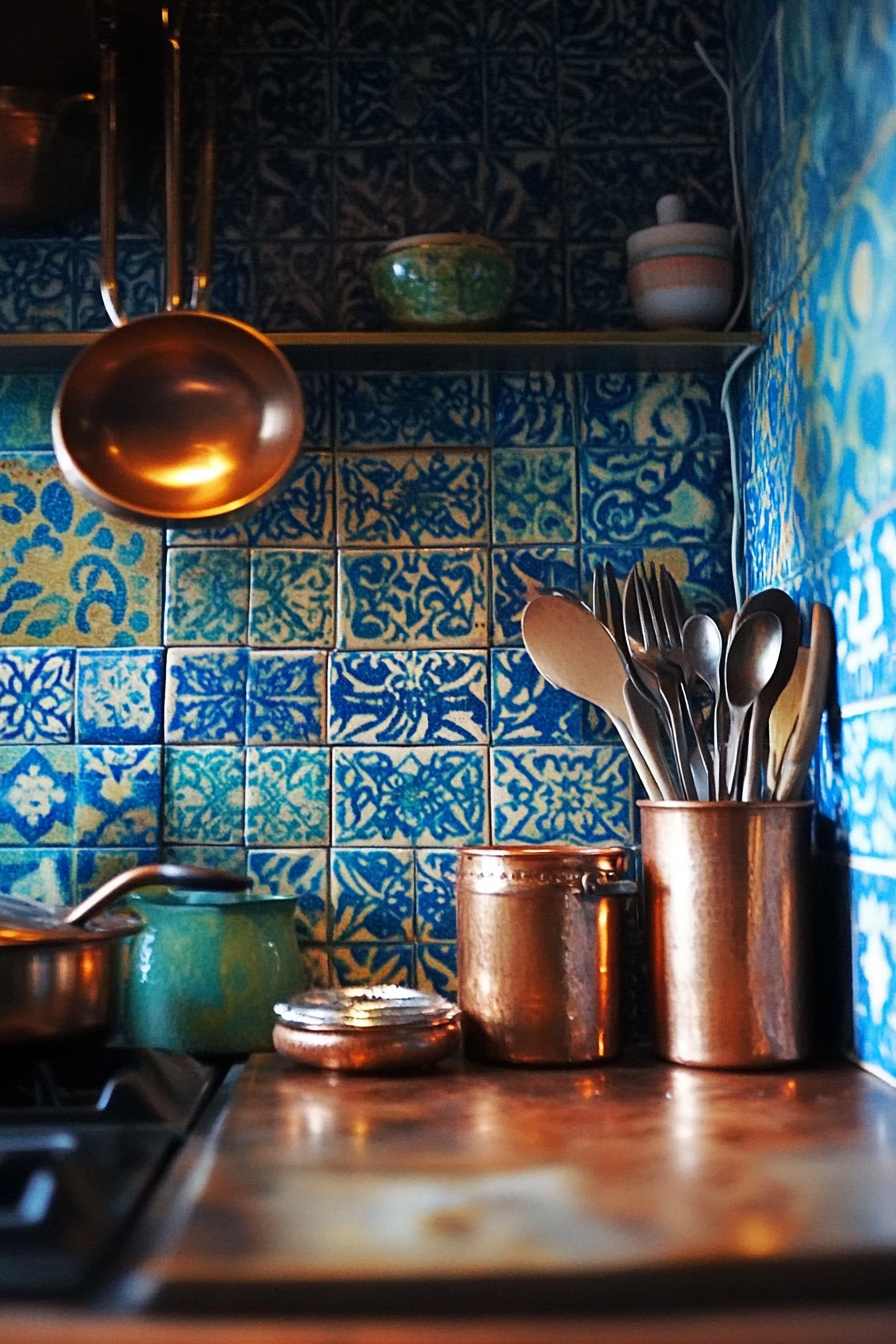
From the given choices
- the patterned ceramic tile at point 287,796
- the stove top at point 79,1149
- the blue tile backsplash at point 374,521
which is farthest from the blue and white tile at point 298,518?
the stove top at point 79,1149

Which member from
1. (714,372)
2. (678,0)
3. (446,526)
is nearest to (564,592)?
(446,526)

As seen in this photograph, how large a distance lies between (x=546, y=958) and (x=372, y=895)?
28 cm

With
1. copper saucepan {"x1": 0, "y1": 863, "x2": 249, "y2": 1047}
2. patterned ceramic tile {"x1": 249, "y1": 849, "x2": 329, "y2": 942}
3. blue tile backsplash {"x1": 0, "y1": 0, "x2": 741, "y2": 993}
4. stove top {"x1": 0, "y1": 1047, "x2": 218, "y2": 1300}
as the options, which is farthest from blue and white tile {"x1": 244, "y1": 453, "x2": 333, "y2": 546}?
stove top {"x1": 0, "y1": 1047, "x2": 218, "y2": 1300}

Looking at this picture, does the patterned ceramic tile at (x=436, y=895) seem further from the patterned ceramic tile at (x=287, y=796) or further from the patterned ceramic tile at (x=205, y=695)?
the patterned ceramic tile at (x=205, y=695)

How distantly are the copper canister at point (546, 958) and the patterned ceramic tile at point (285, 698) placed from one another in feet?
0.98

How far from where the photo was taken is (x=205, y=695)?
1271 mm

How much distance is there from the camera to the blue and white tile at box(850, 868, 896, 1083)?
90cm

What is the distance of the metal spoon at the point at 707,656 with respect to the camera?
1.06 m

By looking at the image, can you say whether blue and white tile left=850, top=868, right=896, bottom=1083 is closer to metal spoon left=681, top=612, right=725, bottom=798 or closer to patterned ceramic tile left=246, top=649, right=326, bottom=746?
metal spoon left=681, top=612, right=725, bottom=798

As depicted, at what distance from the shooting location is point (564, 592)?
3.92 feet

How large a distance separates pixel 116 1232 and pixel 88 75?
108 cm

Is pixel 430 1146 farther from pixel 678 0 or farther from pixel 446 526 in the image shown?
pixel 678 0

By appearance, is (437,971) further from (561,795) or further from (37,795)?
(37,795)

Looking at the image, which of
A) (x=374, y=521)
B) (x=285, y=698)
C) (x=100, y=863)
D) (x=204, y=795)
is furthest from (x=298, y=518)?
(x=100, y=863)
